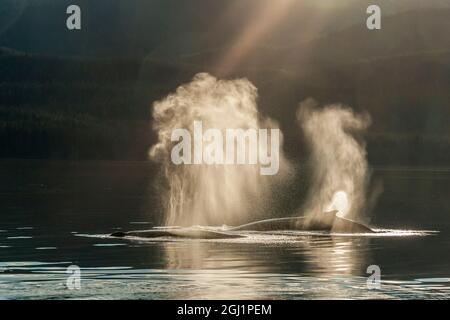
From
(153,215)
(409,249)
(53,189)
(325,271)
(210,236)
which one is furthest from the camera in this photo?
(53,189)

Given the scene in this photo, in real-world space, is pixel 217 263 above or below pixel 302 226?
below

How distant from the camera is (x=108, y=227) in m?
86.9

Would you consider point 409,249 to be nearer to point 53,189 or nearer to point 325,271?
point 325,271

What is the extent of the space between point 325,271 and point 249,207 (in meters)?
78.5

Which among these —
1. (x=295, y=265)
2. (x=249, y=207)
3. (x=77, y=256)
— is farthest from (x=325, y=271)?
(x=249, y=207)

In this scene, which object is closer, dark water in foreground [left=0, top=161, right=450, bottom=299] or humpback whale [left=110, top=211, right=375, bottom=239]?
dark water in foreground [left=0, top=161, right=450, bottom=299]

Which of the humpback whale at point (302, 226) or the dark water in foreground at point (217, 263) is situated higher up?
the humpback whale at point (302, 226)

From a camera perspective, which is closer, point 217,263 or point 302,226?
point 217,263

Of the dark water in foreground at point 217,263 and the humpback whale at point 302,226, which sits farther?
the humpback whale at point 302,226

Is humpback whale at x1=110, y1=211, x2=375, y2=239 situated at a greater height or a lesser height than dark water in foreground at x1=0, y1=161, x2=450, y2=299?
greater
